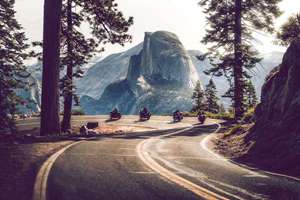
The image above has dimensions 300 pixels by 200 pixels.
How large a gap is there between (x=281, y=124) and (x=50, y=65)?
9.73 metres

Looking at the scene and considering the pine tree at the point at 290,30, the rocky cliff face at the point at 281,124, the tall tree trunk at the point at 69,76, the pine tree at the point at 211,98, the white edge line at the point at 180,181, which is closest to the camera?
the white edge line at the point at 180,181

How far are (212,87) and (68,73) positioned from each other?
175ft

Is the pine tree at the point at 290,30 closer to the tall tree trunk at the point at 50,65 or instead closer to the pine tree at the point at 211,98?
the tall tree trunk at the point at 50,65

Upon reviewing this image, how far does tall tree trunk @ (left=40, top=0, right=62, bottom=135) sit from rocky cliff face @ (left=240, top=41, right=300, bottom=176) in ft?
27.0

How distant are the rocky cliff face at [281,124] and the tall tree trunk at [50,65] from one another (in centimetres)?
824

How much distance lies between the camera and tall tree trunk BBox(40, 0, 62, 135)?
17625 mm

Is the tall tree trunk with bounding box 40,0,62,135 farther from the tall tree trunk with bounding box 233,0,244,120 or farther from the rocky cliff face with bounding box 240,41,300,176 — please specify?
the tall tree trunk with bounding box 233,0,244,120

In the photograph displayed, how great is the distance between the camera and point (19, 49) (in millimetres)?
38219

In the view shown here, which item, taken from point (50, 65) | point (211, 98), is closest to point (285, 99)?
point (50, 65)

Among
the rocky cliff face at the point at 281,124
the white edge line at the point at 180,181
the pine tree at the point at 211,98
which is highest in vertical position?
the pine tree at the point at 211,98

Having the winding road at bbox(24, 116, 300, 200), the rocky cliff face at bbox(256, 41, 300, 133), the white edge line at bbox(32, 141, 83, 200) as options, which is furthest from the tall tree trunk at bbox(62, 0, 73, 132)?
the winding road at bbox(24, 116, 300, 200)

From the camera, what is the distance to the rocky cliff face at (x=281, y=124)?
1146 centimetres

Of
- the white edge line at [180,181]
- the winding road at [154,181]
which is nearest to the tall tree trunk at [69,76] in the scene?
the winding road at [154,181]

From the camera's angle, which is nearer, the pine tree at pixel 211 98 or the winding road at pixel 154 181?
the winding road at pixel 154 181
